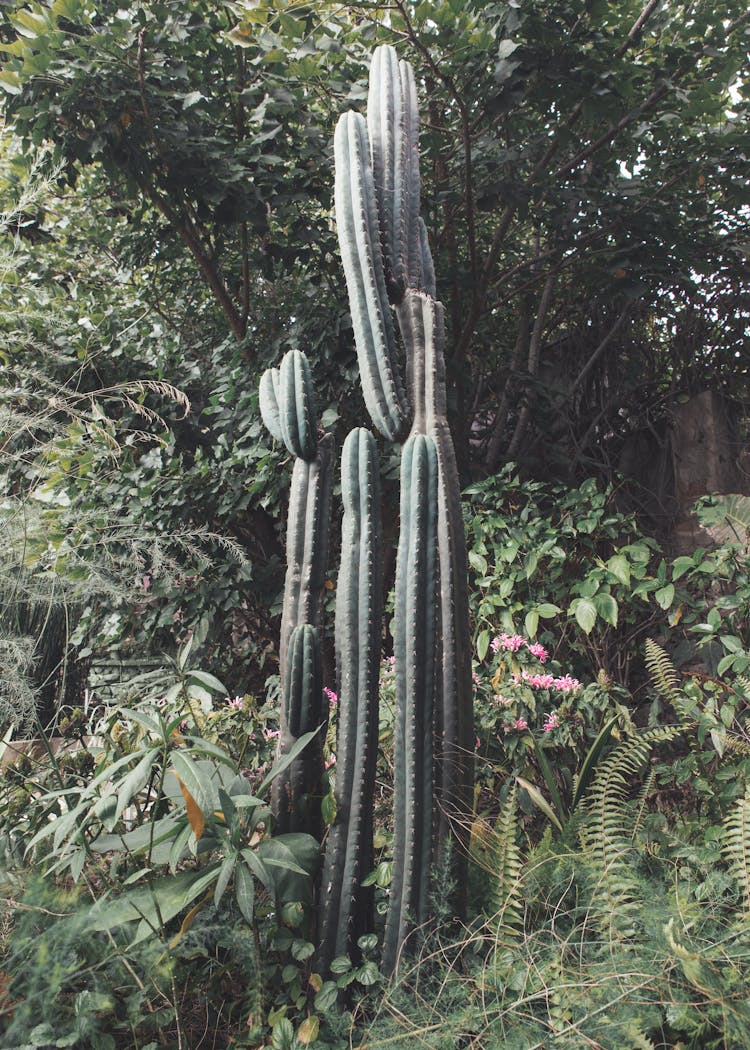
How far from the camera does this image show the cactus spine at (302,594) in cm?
167

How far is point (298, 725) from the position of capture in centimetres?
167

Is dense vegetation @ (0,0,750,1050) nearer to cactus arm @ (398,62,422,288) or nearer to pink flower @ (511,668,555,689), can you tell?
pink flower @ (511,668,555,689)

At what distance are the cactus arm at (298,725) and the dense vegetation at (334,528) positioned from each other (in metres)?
0.07

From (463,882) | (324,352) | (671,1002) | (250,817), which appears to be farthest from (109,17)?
(671,1002)

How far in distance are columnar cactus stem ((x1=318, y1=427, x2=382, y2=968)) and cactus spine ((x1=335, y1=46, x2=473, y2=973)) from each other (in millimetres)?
66

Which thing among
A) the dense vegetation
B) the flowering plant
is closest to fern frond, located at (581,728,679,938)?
the dense vegetation

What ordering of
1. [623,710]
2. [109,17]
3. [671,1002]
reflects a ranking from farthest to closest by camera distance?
[109,17] → [623,710] → [671,1002]

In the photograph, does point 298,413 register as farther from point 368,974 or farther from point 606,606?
point 606,606

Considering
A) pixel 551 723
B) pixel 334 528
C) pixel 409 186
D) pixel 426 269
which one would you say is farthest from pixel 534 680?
pixel 334 528

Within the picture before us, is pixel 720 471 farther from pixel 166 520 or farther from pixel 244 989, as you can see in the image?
pixel 244 989

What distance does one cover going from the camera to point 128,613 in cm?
361

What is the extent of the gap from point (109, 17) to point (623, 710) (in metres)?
3.23

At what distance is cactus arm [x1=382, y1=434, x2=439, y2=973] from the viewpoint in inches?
59.1

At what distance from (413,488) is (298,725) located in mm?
606
